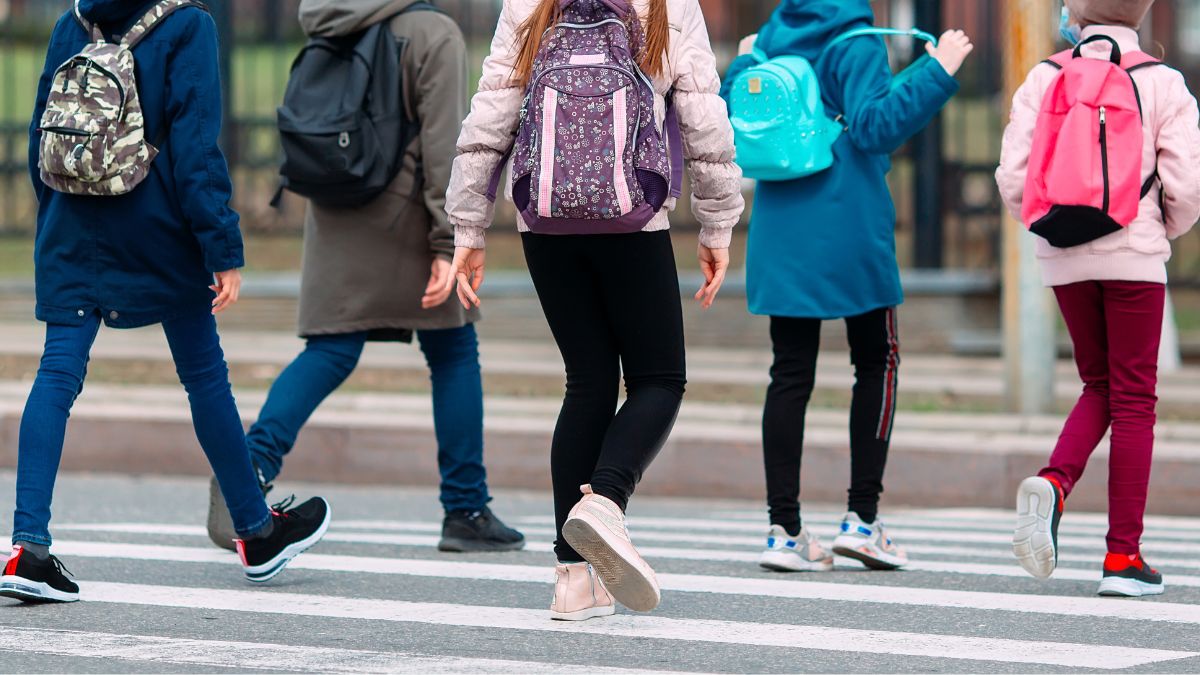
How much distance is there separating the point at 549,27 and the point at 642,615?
1.44m

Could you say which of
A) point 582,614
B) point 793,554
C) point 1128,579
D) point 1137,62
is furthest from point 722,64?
point 582,614

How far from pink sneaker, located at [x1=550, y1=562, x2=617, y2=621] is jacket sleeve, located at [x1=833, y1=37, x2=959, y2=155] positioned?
4.95ft

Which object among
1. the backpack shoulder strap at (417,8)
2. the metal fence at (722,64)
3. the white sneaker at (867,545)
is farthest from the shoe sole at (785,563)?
the metal fence at (722,64)

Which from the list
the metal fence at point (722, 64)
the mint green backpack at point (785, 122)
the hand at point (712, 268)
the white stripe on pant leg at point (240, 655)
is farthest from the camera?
the metal fence at point (722, 64)

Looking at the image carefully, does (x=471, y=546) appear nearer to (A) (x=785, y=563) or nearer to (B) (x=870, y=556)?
(A) (x=785, y=563)

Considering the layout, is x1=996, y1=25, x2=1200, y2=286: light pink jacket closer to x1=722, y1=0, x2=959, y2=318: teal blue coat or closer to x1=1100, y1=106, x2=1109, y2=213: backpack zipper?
x1=1100, y1=106, x2=1109, y2=213: backpack zipper

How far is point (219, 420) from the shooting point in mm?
5000

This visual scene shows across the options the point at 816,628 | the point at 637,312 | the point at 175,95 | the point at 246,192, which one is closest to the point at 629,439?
the point at 637,312

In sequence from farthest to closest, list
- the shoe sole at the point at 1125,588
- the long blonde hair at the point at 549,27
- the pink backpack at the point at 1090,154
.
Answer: the shoe sole at the point at 1125,588 → the pink backpack at the point at 1090,154 → the long blonde hair at the point at 549,27

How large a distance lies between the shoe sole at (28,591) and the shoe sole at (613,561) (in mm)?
1337

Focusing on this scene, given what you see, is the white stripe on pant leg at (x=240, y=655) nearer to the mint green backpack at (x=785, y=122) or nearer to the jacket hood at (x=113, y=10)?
the jacket hood at (x=113, y=10)

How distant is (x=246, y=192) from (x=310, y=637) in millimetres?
8411

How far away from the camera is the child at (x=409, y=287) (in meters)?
5.68

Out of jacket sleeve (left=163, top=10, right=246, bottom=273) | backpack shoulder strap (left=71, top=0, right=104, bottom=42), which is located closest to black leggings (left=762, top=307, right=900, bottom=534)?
jacket sleeve (left=163, top=10, right=246, bottom=273)
